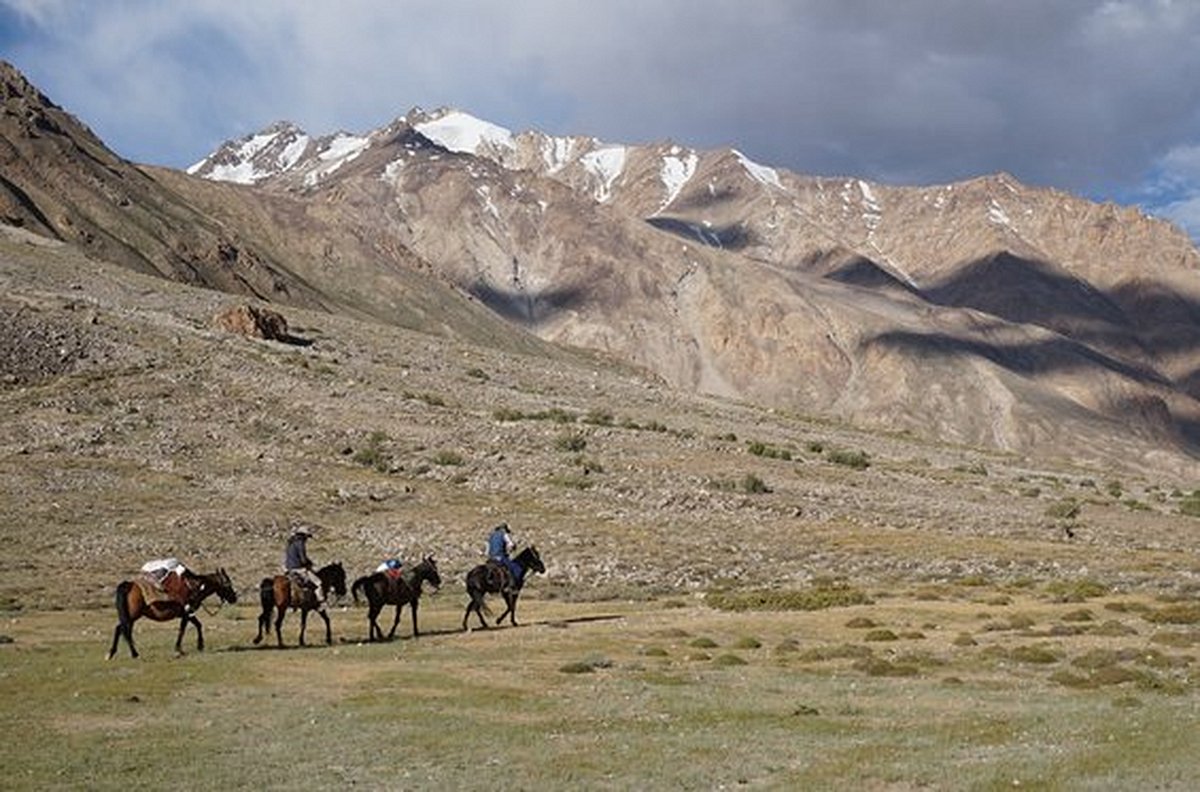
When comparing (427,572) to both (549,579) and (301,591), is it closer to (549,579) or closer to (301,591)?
(301,591)

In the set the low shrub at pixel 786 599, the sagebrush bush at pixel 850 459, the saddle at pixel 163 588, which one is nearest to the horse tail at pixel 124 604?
the saddle at pixel 163 588

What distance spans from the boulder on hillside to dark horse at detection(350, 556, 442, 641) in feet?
224

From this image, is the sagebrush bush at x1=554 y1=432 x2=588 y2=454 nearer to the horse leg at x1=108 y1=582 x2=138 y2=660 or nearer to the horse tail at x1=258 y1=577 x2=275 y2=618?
the horse tail at x1=258 y1=577 x2=275 y2=618

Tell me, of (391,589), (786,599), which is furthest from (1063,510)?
(391,589)

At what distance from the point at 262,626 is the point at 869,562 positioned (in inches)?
1201

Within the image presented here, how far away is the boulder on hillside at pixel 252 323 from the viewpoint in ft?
325

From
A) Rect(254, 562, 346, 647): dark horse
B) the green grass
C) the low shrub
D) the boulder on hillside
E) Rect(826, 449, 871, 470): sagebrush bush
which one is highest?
the boulder on hillside

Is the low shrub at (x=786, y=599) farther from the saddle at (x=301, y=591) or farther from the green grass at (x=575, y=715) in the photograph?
the saddle at (x=301, y=591)

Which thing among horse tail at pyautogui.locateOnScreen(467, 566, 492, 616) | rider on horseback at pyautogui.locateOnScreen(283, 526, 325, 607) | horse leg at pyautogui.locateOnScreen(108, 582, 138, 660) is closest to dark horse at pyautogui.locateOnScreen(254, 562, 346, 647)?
rider on horseback at pyautogui.locateOnScreen(283, 526, 325, 607)

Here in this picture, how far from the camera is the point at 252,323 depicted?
99.3m

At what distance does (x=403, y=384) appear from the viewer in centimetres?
9225

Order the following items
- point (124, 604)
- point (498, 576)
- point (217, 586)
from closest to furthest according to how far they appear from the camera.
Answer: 1. point (124, 604)
2. point (217, 586)
3. point (498, 576)

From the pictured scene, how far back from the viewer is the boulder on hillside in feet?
325

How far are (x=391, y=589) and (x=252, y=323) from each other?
2774 inches
